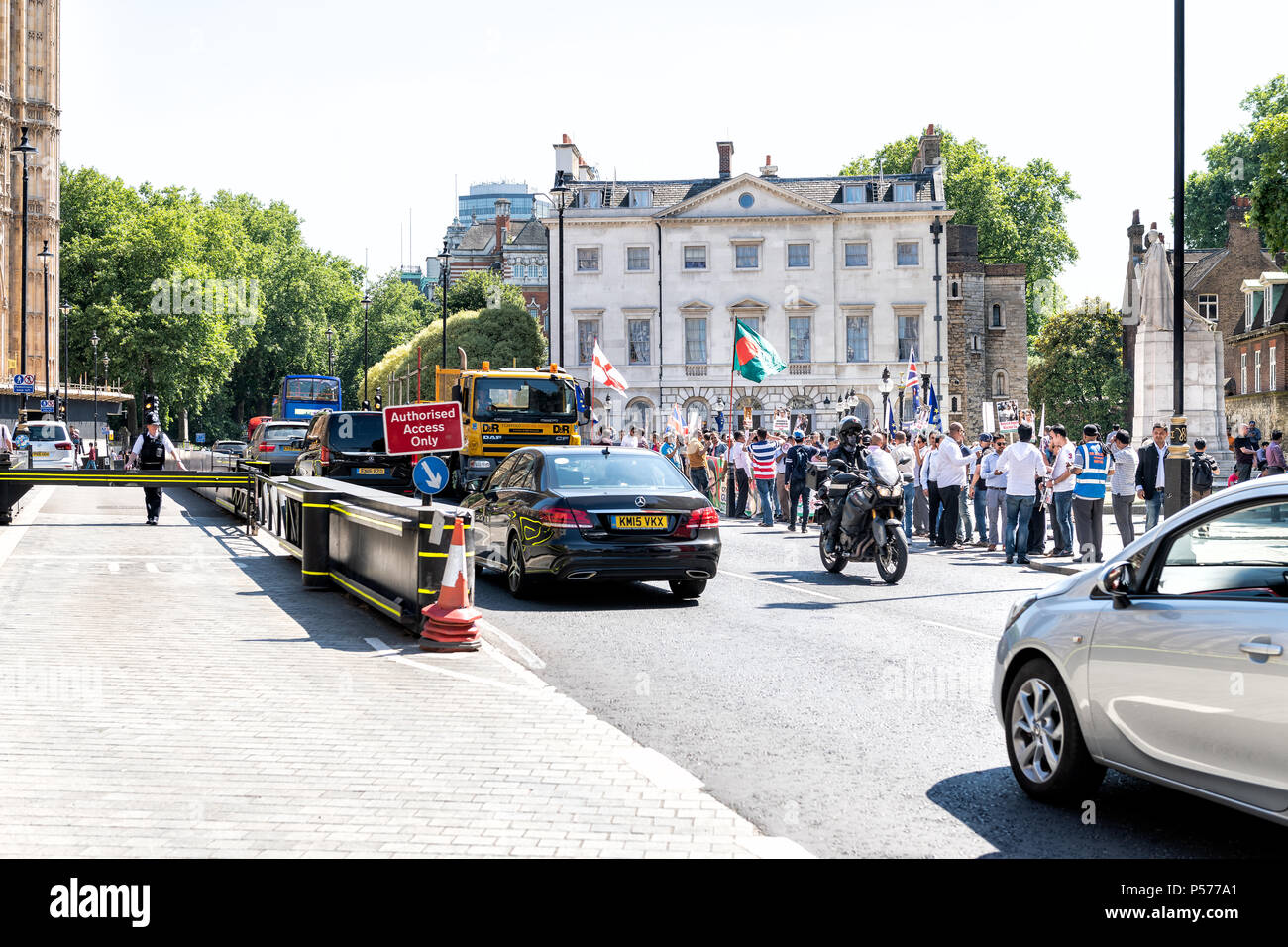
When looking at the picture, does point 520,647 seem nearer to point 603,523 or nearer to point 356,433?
point 603,523

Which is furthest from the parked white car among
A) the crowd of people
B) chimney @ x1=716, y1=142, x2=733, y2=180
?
chimney @ x1=716, y1=142, x2=733, y2=180

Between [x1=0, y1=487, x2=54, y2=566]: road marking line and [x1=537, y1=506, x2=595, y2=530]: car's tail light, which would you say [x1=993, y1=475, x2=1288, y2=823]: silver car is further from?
[x1=0, y1=487, x2=54, y2=566]: road marking line

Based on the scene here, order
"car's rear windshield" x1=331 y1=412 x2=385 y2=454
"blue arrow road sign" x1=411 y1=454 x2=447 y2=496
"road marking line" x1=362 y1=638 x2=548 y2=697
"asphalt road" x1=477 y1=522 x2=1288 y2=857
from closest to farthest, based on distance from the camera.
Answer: "asphalt road" x1=477 y1=522 x2=1288 y2=857 → "road marking line" x1=362 y1=638 x2=548 y2=697 → "blue arrow road sign" x1=411 y1=454 x2=447 y2=496 → "car's rear windshield" x1=331 y1=412 x2=385 y2=454

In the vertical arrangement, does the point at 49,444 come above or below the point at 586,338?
below

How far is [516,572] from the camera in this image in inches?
550

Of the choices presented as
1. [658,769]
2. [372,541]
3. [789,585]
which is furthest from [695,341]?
[658,769]

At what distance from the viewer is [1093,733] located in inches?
225

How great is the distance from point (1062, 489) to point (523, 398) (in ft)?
43.9

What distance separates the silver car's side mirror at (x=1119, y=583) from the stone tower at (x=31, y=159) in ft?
279

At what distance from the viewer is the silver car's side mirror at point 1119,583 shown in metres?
5.57

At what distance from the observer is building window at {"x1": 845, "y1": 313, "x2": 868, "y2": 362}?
71.4 m

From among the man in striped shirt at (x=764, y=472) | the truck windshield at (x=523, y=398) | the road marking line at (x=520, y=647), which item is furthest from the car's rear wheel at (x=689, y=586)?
the truck windshield at (x=523, y=398)

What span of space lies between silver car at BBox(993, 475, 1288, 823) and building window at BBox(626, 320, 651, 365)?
66.0 meters

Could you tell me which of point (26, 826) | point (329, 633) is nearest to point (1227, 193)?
point (329, 633)
